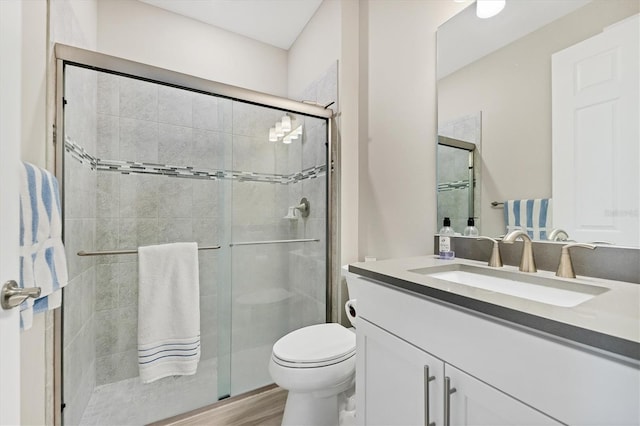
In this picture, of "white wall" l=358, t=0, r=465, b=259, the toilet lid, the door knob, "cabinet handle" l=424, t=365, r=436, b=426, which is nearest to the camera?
the door knob

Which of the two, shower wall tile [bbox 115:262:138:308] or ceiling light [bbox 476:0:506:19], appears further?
shower wall tile [bbox 115:262:138:308]

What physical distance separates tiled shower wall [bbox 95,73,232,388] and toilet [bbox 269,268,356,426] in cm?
72

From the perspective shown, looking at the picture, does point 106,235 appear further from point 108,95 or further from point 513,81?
point 513,81

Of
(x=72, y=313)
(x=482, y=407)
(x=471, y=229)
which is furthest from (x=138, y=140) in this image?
(x=482, y=407)

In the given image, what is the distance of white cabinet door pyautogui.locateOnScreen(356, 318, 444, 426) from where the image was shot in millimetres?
711

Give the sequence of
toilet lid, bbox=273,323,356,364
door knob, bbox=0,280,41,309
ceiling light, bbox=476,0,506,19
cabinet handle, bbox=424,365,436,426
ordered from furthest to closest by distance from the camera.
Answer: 1. toilet lid, bbox=273,323,356,364
2. ceiling light, bbox=476,0,506,19
3. cabinet handle, bbox=424,365,436,426
4. door knob, bbox=0,280,41,309

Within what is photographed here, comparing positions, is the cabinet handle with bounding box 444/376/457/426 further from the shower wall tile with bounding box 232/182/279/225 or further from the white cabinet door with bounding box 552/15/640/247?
the shower wall tile with bounding box 232/182/279/225

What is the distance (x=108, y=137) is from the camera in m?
1.81

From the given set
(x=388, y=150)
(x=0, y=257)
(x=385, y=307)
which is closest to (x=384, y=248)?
(x=388, y=150)

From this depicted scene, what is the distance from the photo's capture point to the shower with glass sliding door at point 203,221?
162cm

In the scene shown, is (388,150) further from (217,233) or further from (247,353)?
(247,353)

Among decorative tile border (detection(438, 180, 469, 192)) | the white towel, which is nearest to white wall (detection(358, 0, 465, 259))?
decorative tile border (detection(438, 180, 469, 192))

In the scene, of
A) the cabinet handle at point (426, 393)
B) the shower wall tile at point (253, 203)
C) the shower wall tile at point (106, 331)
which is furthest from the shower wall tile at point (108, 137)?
the cabinet handle at point (426, 393)

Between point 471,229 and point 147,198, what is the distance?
6.65 ft
